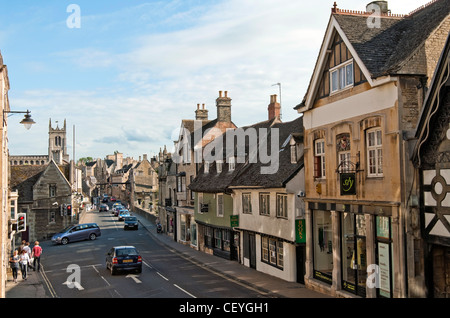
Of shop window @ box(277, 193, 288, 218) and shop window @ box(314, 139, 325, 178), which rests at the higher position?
shop window @ box(314, 139, 325, 178)

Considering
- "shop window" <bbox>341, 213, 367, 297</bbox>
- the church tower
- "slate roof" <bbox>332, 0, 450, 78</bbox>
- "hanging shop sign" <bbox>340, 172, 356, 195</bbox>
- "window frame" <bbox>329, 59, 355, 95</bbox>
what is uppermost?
the church tower

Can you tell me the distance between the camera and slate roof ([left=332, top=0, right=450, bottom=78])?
15.9 m

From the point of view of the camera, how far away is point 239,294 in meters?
20.2

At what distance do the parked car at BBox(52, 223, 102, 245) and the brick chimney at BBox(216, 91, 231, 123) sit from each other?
17.0m

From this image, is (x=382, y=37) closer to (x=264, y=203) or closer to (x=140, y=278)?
(x=264, y=203)

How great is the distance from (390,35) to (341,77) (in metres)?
2.47

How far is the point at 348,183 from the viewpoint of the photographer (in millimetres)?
17375

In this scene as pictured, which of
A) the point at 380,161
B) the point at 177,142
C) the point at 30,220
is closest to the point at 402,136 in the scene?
the point at 380,161

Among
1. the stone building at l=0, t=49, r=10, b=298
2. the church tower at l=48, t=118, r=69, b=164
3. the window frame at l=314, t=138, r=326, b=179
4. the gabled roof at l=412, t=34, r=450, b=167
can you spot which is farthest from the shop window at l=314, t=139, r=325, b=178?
the church tower at l=48, t=118, r=69, b=164

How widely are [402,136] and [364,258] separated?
198 inches

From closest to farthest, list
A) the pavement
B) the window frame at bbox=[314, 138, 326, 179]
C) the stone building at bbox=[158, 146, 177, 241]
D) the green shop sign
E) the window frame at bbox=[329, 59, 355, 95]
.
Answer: the window frame at bbox=[329, 59, 355, 95] → the window frame at bbox=[314, 138, 326, 179] → the pavement → the green shop sign → the stone building at bbox=[158, 146, 177, 241]

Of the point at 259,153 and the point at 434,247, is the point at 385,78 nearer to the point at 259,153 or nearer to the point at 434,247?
the point at 434,247

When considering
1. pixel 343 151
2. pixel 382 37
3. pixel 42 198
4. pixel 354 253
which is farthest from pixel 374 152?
pixel 42 198

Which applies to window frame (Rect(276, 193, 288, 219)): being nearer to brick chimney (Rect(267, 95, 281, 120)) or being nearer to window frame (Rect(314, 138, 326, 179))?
window frame (Rect(314, 138, 326, 179))
